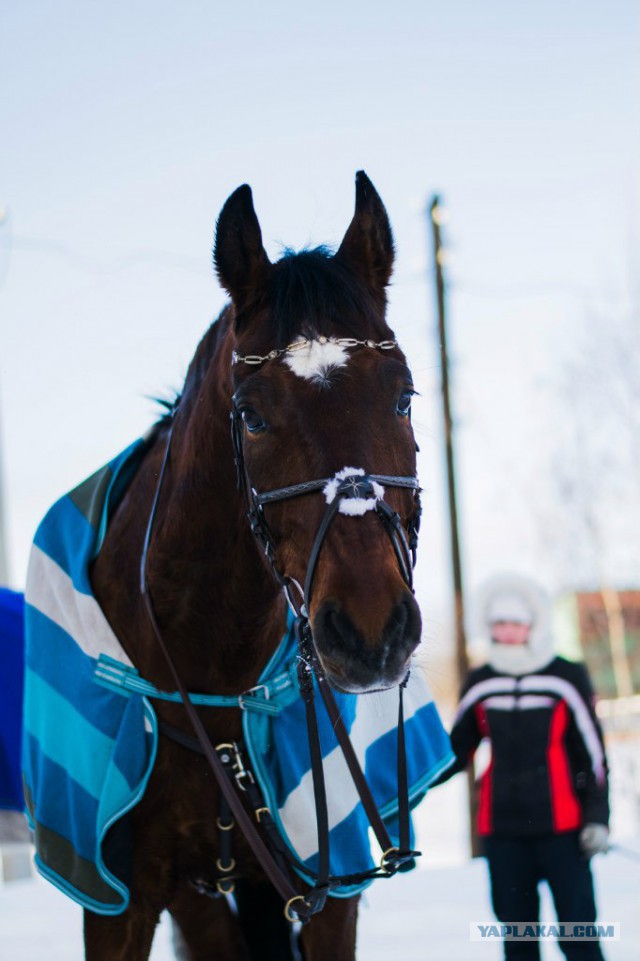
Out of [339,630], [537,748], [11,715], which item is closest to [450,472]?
[537,748]

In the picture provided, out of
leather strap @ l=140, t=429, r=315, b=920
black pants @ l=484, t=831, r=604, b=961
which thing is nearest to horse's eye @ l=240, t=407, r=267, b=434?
leather strap @ l=140, t=429, r=315, b=920

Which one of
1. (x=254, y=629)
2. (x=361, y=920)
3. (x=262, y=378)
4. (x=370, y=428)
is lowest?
(x=361, y=920)

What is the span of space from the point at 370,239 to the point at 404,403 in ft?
1.63

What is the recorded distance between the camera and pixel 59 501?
290cm

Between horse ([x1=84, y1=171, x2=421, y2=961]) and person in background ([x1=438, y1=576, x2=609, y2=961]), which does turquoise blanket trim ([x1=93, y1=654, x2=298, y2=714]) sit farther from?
person in background ([x1=438, y1=576, x2=609, y2=961])

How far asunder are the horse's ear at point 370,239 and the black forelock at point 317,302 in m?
0.12

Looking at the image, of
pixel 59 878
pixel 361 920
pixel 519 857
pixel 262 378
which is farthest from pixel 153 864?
pixel 361 920

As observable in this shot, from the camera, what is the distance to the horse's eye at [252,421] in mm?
2029

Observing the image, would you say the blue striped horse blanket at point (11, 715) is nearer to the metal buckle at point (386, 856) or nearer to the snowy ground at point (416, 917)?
the metal buckle at point (386, 856)

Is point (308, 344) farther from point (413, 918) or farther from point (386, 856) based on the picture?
point (413, 918)

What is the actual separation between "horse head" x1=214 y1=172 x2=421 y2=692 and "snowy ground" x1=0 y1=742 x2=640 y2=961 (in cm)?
302

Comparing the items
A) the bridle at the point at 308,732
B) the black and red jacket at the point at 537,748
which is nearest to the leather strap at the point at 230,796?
the bridle at the point at 308,732

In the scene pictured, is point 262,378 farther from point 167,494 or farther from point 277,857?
point 277,857

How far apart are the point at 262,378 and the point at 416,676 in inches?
49.9
